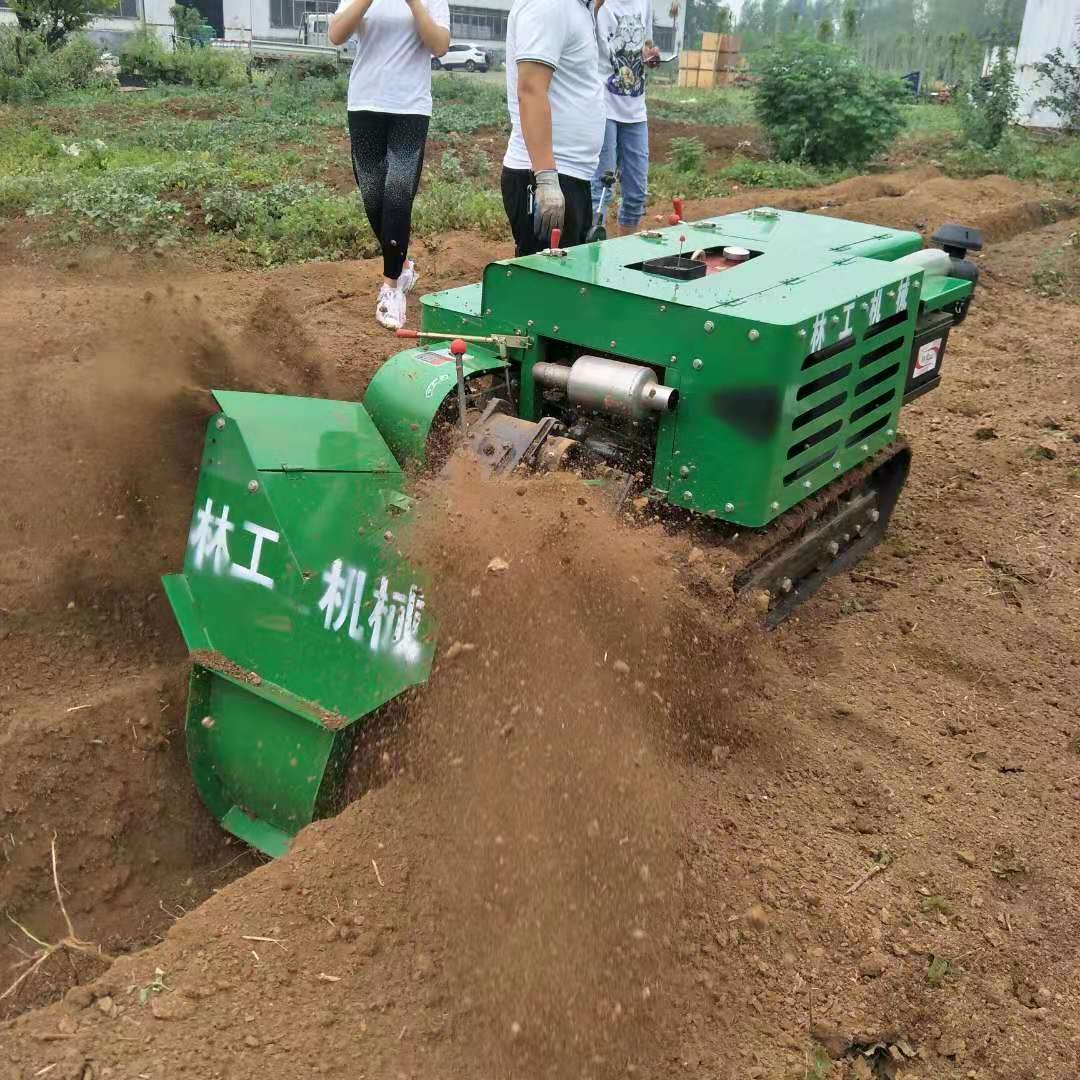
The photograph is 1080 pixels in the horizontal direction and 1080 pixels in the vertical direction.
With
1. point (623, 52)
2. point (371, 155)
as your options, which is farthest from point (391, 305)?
point (623, 52)

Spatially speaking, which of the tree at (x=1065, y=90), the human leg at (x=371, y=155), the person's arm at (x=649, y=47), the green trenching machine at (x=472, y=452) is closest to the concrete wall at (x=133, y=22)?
the tree at (x=1065, y=90)

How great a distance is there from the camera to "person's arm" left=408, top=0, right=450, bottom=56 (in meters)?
5.06

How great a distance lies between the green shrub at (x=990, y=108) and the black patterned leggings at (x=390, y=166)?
42.3ft

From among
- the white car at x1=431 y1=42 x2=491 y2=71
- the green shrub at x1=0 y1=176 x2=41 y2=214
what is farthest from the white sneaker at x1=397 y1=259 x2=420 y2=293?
the white car at x1=431 y1=42 x2=491 y2=71

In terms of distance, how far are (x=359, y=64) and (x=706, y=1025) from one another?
441 cm

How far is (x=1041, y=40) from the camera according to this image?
69.4ft

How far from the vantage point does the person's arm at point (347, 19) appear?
5000 mm

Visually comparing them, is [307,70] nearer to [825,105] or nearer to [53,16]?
[53,16]

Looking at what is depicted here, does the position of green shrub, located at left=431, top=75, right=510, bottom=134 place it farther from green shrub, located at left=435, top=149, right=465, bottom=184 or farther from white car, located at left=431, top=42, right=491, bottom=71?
white car, located at left=431, top=42, right=491, bottom=71

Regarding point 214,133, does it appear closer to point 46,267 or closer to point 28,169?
point 28,169

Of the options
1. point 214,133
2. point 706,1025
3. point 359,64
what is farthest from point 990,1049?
point 214,133

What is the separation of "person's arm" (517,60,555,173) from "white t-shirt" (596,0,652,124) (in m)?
1.44

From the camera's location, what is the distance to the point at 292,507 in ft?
9.43

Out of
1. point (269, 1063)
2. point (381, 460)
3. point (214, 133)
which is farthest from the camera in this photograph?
point (214, 133)
